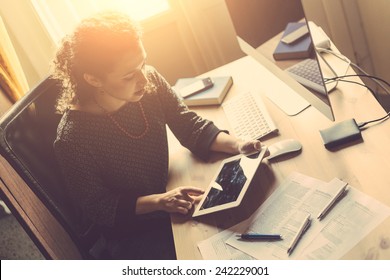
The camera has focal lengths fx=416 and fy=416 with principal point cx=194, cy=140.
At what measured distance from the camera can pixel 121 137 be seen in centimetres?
131

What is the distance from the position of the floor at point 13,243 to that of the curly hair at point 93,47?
126cm

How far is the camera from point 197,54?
88.2 inches

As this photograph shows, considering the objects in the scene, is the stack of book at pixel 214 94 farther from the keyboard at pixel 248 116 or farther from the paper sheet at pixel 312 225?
the paper sheet at pixel 312 225

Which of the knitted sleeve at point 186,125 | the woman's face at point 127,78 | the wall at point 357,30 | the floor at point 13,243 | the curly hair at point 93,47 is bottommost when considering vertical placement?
the floor at point 13,243

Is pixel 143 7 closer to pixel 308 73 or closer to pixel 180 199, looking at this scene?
pixel 308 73

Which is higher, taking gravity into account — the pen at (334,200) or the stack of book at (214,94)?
the stack of book at (214,94)

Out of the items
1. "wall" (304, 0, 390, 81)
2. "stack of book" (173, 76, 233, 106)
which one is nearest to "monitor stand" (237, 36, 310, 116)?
"stack of book" (173, 76, 233, 106)

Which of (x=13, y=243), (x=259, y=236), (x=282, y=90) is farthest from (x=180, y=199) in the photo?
(x=13, y=243)

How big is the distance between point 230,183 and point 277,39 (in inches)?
19.5

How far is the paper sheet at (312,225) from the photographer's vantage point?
0.86m

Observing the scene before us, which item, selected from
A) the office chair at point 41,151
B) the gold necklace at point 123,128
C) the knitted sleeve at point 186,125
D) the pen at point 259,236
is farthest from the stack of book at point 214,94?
the pen at point 259,236

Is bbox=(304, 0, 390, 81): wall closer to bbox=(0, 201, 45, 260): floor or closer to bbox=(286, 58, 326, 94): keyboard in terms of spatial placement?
bbox=(286, 58, 326, 94): keyboard

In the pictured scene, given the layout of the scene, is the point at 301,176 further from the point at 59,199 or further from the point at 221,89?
the point at 59,199
